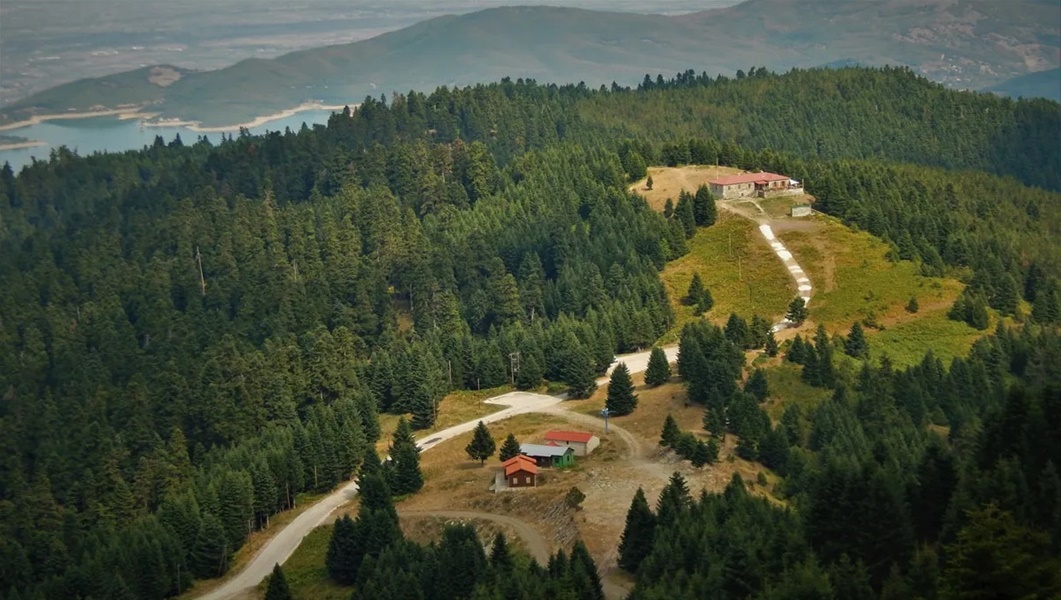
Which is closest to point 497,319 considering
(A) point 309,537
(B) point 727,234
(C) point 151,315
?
(B) point 727,234

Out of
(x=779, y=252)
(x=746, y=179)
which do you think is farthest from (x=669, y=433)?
(x=746, y=179)

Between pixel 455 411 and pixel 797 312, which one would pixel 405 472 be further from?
pixel 797 312

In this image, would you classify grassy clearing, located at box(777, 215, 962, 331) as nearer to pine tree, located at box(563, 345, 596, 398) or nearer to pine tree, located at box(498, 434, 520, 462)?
pine tree, located at box(563, 345, 596, 398)

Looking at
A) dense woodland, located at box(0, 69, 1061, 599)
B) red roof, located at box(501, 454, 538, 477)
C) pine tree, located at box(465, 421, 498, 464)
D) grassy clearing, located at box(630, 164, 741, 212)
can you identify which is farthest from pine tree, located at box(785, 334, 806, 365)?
grassy clearing, located at box(630, 164, 741, 212)

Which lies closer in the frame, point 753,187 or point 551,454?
point 551,454

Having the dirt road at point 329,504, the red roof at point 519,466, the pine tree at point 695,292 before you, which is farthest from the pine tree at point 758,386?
the pine tree at point 695,292
